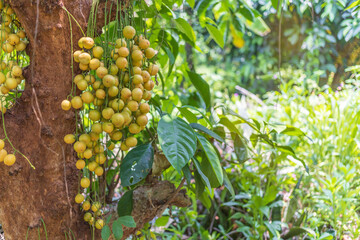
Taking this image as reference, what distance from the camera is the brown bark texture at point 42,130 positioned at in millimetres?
723

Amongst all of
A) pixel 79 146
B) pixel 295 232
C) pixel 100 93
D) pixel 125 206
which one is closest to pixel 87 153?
pixel 79 146

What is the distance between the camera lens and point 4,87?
0.70 metres

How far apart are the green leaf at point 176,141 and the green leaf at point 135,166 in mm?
109

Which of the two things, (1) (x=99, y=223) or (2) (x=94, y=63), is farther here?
(1) (x=99, y=223)

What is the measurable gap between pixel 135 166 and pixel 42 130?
0.21 m

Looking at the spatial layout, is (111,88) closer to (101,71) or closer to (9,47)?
(101,71)

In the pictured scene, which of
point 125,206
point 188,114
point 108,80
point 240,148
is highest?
point 108,80

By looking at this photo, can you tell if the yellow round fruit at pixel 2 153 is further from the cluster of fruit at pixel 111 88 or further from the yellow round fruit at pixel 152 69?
the yellow round fruit at pixel 152 69

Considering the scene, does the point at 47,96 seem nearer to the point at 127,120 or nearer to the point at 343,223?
the point at 127,120

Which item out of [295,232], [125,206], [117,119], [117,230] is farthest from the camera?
[295,232]

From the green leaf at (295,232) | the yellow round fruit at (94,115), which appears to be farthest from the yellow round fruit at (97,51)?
the green leaf at (295,232)

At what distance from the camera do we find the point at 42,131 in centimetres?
74

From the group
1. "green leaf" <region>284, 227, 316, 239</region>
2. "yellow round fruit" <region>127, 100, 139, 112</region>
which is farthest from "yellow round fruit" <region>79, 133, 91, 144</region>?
"green leaf" <region>284, 227, 316, 239</region>

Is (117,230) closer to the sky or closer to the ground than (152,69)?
closer to the ground
